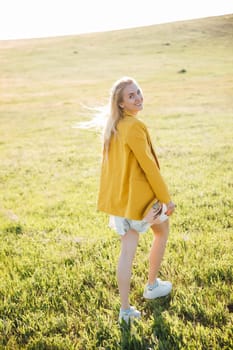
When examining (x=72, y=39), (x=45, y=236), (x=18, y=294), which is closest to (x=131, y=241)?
(x=18, y=294)

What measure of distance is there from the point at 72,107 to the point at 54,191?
15.8m

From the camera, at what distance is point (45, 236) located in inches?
218

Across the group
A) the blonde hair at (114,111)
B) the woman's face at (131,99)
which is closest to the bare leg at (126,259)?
the blonde hair at (114,111)

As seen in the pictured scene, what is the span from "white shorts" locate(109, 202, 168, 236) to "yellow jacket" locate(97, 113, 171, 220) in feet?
0.18

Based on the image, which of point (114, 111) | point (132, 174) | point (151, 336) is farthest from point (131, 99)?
point (151, 336)

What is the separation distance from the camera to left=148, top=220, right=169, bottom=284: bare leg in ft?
12.0

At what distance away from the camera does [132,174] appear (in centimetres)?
336

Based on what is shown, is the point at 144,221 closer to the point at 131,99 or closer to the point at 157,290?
the point at 157,290

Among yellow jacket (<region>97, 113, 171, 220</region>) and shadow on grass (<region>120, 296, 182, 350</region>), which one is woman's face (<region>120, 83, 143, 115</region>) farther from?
shadow on grass (<region>120, 296, 182, 350</region>)

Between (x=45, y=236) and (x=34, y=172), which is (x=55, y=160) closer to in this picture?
(x=34, y=172)

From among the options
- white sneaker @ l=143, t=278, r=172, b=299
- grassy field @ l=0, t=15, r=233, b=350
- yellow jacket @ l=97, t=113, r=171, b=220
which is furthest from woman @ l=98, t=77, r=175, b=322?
grassy field @ l=0, t=15, r=233, b=350

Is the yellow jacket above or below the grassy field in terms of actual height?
above

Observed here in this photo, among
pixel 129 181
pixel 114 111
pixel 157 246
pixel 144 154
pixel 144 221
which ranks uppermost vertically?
pixel 114 111

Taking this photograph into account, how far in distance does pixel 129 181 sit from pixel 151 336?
52.7 inches
